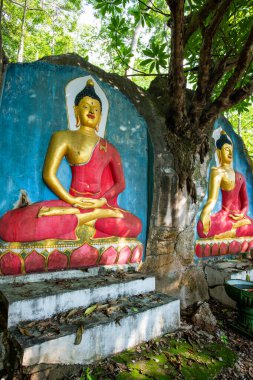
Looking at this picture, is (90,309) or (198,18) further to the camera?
(198,18)

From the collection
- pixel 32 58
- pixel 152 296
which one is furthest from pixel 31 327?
pixel 32 58

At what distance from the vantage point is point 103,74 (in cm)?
473

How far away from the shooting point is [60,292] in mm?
3021

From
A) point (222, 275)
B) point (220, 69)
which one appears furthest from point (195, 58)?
point (222, 275)

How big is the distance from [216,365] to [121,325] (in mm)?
1138

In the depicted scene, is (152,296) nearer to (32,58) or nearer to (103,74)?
(103,74)

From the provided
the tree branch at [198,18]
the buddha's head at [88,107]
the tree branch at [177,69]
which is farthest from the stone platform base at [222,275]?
the tree branch at [198,18]

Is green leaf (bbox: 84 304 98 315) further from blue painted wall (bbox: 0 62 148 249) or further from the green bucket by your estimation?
the green bucket

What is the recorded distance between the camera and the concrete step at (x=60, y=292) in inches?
108

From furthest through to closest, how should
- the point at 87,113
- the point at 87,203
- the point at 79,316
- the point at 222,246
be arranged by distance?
1. the point at 222,246
2. the point at 87,113
3. the point at 87,203
4. the point at 79,316

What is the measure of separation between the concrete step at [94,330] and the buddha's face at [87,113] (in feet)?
8.24

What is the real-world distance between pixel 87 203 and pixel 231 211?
343 centimetres

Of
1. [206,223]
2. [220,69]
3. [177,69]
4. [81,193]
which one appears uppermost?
[220,69]

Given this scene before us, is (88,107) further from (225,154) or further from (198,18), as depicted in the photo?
(225,154)
